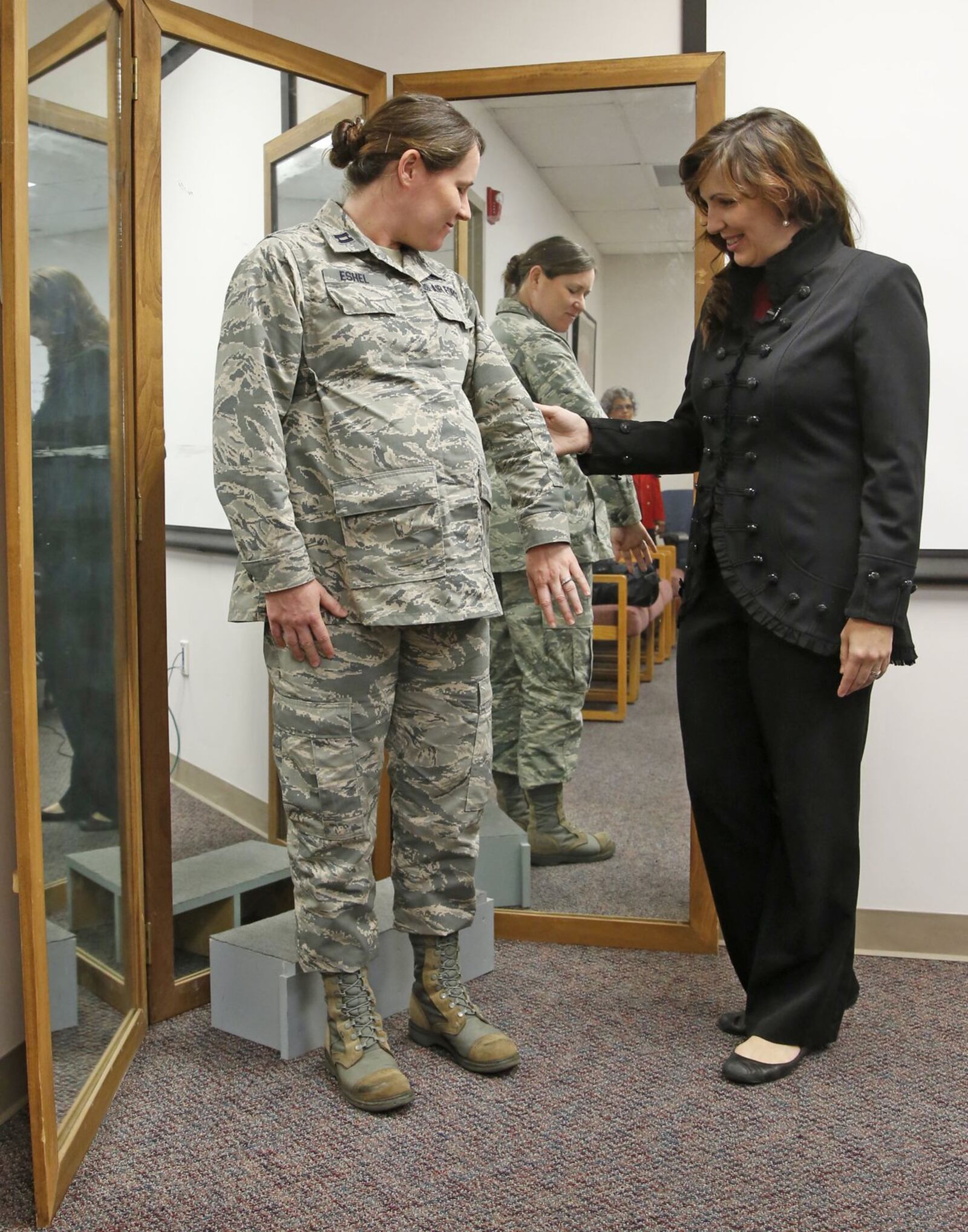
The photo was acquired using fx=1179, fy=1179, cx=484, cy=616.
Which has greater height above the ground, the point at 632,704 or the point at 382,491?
the point at 382,491

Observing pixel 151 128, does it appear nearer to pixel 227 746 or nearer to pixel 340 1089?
pixel 227 746

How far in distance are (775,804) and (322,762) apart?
0.79 meters

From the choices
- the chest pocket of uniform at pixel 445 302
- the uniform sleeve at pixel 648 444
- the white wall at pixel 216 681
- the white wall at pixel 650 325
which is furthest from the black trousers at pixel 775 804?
the white wall at pixel 216 681

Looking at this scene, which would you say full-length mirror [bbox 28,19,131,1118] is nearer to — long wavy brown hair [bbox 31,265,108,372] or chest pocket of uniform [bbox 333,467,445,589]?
long wavy brown hair [bbox 31,265,108,372]

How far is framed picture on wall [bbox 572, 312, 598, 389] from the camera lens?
238 cm

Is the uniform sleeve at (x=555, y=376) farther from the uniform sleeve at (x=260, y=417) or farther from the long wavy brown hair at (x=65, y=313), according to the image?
the long wavy brown hair at (x=65, y=313)

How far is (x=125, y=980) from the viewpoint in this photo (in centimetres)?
201

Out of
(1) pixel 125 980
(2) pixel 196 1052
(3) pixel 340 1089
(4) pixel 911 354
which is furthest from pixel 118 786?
(4) pixel 911 354

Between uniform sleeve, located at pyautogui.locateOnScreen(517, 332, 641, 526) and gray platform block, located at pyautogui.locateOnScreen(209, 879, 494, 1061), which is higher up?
uniform sleeve, located at pyautogui.locateOnScreen(517, 332, 641, 526)

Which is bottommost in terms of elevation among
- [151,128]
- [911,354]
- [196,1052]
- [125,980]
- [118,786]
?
[196,1052]

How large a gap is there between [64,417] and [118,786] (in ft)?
2.07

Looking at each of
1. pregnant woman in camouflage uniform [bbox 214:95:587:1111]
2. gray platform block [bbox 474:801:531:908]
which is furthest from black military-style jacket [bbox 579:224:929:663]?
gray platform block [bbox 474:801:531:908]

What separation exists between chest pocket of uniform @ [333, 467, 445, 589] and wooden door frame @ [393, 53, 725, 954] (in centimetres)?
87

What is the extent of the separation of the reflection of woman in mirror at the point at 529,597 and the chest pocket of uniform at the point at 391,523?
612 millimetres
